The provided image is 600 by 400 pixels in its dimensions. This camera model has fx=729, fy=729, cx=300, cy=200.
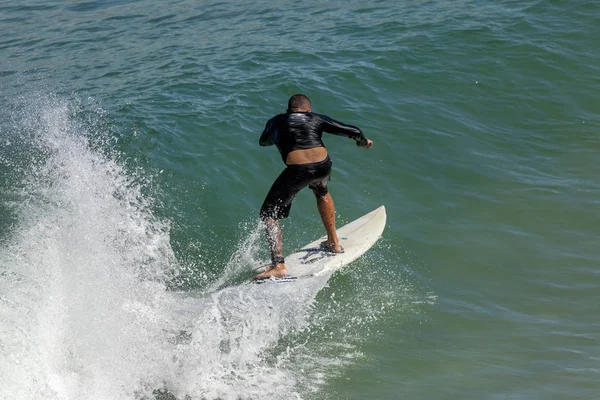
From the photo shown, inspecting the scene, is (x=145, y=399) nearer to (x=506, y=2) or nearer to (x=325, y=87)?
(x=325, y=87)

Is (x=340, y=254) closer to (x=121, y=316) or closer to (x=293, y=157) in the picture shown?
(x=293, y=157)

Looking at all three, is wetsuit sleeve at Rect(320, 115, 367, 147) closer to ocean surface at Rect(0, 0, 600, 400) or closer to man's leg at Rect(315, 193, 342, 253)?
man's leg at Rect(315, 193, 342, 253)

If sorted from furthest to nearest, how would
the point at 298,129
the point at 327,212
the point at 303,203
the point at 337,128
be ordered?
the point at 303,203 → the point at 327,212 → the point at 337,128 → the point at 298,129

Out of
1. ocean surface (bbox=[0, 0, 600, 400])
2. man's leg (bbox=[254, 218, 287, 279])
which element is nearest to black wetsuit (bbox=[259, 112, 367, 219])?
man's leg (bbox=[254, 218, 287, 279])

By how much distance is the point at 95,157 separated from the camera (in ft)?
30.9

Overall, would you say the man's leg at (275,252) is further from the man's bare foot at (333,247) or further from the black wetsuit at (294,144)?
the man's bare foot at (333,247)

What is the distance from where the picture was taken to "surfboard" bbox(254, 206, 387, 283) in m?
7.59

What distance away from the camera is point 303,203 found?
30.7 feet

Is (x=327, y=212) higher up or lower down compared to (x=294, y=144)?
lower down

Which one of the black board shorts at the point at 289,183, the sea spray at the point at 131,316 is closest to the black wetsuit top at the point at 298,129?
the black board shorts at the point at 289,183

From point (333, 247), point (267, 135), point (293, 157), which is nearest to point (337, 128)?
point (293, 157)

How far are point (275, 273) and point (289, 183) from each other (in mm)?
918

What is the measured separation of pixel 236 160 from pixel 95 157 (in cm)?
192

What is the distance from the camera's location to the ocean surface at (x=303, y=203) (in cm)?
620
